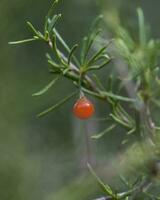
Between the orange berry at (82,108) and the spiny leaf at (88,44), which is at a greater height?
the spiny leaf at (88,44)

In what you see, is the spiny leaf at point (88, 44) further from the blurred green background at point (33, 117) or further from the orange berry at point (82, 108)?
the blurred green background at point (33, 117)

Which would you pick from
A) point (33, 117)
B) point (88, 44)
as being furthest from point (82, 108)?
point (33, 117)

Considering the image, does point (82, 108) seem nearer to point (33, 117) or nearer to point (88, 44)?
point (88, 44)

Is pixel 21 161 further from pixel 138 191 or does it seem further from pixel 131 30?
pixel 138 191

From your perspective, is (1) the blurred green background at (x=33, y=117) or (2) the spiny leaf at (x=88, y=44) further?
(1) the blurred green background at (x=33, y=117)

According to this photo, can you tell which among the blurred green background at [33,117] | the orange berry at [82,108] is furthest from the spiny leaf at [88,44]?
the blurred green background at [33,117]

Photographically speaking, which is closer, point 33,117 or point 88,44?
point 88,44

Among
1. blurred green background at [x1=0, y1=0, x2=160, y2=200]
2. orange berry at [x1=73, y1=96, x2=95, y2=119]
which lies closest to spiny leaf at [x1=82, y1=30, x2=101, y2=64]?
orange berry at [x1=73, y1=96, x2=95, y2=119]

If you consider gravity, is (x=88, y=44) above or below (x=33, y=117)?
above

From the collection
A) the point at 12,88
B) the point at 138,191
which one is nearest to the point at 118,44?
the point at 138,191
